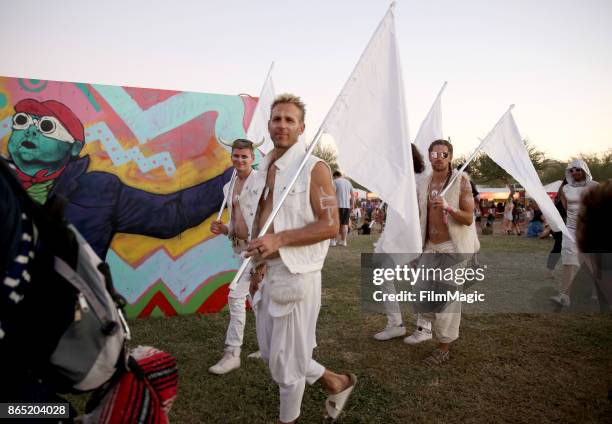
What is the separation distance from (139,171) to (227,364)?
2.77m

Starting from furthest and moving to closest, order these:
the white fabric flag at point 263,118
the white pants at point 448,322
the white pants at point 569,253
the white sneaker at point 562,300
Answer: the white sneaker at point 562,300
the white pants at point 569,253
the white fabric flag at point 263,118
the white pants at point 448,322

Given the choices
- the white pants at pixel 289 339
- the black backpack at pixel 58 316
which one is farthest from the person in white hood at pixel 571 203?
the black backpack at pixel 58 316

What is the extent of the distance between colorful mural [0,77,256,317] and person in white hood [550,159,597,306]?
16.3ft

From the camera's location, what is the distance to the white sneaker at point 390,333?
4.67 m

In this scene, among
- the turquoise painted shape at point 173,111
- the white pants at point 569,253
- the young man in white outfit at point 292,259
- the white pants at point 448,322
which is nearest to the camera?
the young man in white outfit at point 292,259

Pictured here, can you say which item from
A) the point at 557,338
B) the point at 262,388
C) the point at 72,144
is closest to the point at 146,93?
the point at 72,144

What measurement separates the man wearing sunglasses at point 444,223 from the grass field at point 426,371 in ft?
1.17

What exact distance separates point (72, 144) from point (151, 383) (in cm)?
423

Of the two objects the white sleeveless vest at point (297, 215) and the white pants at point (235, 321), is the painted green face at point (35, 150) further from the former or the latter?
the white sleeveless vest at point (297, 215)

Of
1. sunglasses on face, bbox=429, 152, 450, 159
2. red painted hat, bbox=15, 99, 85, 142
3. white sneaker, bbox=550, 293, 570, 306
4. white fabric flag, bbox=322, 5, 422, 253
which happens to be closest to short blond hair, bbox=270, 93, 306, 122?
white fabric flag, bbox=322, 5, 422, 253

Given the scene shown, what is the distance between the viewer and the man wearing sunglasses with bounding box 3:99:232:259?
455 centimetres

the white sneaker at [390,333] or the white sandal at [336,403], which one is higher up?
the white sandal at [336,403]

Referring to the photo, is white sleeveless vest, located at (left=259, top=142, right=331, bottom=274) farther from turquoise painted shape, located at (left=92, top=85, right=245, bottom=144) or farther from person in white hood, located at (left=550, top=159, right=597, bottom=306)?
person in white hood, located at (left=550, top=159, right=597, bottom=306)

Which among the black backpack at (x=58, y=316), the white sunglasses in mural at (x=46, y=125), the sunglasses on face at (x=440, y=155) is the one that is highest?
the white sunglasses in mural at (x=46, y=125)
